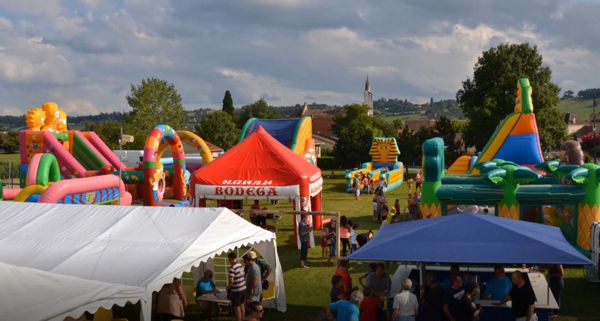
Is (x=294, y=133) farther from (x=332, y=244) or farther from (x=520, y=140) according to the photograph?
(x=332, y=244)

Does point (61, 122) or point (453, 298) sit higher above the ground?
point (61, 122)

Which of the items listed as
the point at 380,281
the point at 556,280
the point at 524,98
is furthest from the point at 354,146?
the point at 380,281

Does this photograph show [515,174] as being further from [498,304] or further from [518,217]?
[498,304]

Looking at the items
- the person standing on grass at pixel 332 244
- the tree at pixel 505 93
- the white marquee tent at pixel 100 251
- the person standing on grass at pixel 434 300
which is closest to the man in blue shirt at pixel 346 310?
the person standing on grass at pixel 434 300

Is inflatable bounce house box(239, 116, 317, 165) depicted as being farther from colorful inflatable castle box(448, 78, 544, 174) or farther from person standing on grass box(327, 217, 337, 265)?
person standing on grass box(327, 217, 337, 265)

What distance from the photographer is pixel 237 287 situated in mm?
9641

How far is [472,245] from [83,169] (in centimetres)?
1790

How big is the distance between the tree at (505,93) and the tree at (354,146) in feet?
29.0

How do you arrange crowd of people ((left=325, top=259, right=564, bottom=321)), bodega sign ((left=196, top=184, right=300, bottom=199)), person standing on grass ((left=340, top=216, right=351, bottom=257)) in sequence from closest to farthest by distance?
crowd of people ((left=325, top=259, right=564, bottom=321))
person standing on grass ((left=340, top=216, right=351, bottom=257))
bodega sign ((left=196, top=184, right=300, bottom=199))

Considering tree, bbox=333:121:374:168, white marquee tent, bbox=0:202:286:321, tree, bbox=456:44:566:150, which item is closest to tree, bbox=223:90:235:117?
tree, bbox=333:121:374:168

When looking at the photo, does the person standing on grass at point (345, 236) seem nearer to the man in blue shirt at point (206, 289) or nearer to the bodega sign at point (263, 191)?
the bodega sign at point (263, 191)

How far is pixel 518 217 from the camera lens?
14.9 metres

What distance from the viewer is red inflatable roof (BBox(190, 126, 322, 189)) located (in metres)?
17.1

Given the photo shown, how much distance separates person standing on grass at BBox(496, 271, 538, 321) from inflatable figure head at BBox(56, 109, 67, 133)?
20127 mm
